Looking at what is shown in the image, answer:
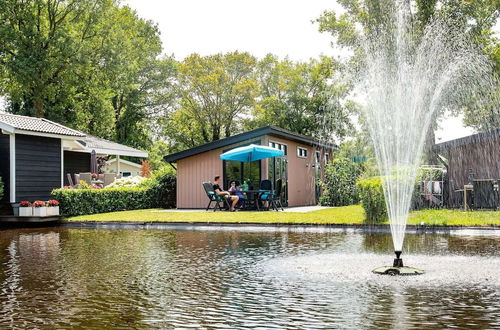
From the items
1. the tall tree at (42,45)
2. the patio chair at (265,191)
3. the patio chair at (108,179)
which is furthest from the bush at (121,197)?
the tall tree at (42,45)

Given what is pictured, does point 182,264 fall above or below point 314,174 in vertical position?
below

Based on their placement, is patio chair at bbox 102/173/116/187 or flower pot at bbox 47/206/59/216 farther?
patio chair at bbox 102/173/116/187

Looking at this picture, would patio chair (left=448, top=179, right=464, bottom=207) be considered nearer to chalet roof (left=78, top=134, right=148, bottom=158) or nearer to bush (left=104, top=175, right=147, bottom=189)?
bush (left=104, top=175, right=147, bottom=189)

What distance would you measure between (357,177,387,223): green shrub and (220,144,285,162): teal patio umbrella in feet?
20.1

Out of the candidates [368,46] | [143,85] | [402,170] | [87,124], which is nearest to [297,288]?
[402,170]

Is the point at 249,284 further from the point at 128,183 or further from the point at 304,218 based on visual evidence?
the point at 128,183

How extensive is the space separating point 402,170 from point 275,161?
773 centimetres

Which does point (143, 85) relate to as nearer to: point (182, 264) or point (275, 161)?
point (275, 161)

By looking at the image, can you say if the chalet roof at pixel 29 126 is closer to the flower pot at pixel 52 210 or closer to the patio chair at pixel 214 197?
the flower pot at pixel 52 210

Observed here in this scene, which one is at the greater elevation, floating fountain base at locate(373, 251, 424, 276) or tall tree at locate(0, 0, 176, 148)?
tall tree at locate(0, 0, 176, 148)

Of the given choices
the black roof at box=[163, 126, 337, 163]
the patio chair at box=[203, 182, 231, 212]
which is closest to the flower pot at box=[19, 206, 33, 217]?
the black roof at box=[163, 126, 337, 163]

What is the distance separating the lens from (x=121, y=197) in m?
23.9

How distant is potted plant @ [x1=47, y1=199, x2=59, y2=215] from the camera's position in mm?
20578

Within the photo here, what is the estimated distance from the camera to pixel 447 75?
27.5 meters
